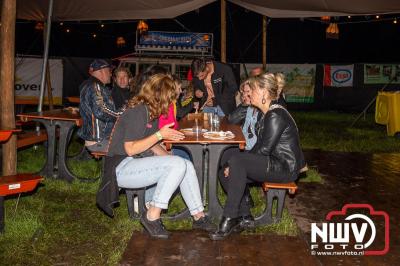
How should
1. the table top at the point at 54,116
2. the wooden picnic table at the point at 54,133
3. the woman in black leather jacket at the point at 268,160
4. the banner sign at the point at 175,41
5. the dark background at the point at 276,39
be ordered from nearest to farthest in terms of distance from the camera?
the woman in black leather jacket at the point at 268,160 → the table top at the point at 54,116 → the wooden picnic table at the point at 54,133 → the banner sign at the point at 175,41 → the dark background at the point at 276,39

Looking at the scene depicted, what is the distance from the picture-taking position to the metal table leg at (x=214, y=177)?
14.2ft

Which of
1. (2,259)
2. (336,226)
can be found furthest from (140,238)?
(336,226)

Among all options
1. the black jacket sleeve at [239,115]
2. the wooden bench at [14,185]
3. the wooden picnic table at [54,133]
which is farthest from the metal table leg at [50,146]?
the black jacket sleeve at [239,115]

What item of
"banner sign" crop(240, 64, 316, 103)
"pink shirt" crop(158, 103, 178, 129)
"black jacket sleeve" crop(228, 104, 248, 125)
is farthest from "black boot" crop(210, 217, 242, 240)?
"banner sign" crop(240, 64, 316, 103)

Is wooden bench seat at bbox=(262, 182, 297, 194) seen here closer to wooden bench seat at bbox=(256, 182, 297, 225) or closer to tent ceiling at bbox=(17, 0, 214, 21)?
wooden bench seat at bbox=(256, 182, 297, 225)

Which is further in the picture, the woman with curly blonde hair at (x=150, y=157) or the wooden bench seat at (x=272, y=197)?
the wooden bench seat at (x=272, y=197)

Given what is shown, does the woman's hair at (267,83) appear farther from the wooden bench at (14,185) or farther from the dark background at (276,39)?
the dark background at (276,39)

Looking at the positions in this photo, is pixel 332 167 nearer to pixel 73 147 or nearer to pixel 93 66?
pixel 93 66

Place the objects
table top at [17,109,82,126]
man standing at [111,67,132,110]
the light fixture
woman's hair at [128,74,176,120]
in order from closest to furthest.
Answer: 1. woman's hair at [128,74,176,120]
2. table top at [17,109,82,126]
3. man standing at [111,67,132,110]
4. the light fixture

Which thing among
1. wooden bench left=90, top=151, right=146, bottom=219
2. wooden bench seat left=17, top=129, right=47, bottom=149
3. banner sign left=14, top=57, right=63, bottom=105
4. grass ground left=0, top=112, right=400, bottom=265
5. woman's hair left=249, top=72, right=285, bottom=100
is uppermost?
banner sign left=14, top=57, right=63, bottom=105

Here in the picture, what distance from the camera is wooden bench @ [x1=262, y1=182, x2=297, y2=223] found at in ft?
13.4

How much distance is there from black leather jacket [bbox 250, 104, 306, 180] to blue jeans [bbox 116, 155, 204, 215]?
727mm

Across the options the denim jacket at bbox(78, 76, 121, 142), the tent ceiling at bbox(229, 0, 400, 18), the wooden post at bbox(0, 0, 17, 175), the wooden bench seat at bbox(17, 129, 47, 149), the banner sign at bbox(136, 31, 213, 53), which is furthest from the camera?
the banner sign at bbox(136, 31, 213, 53)

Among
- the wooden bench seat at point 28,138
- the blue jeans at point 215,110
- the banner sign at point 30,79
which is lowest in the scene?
the wooden bench seat at point 28,138
